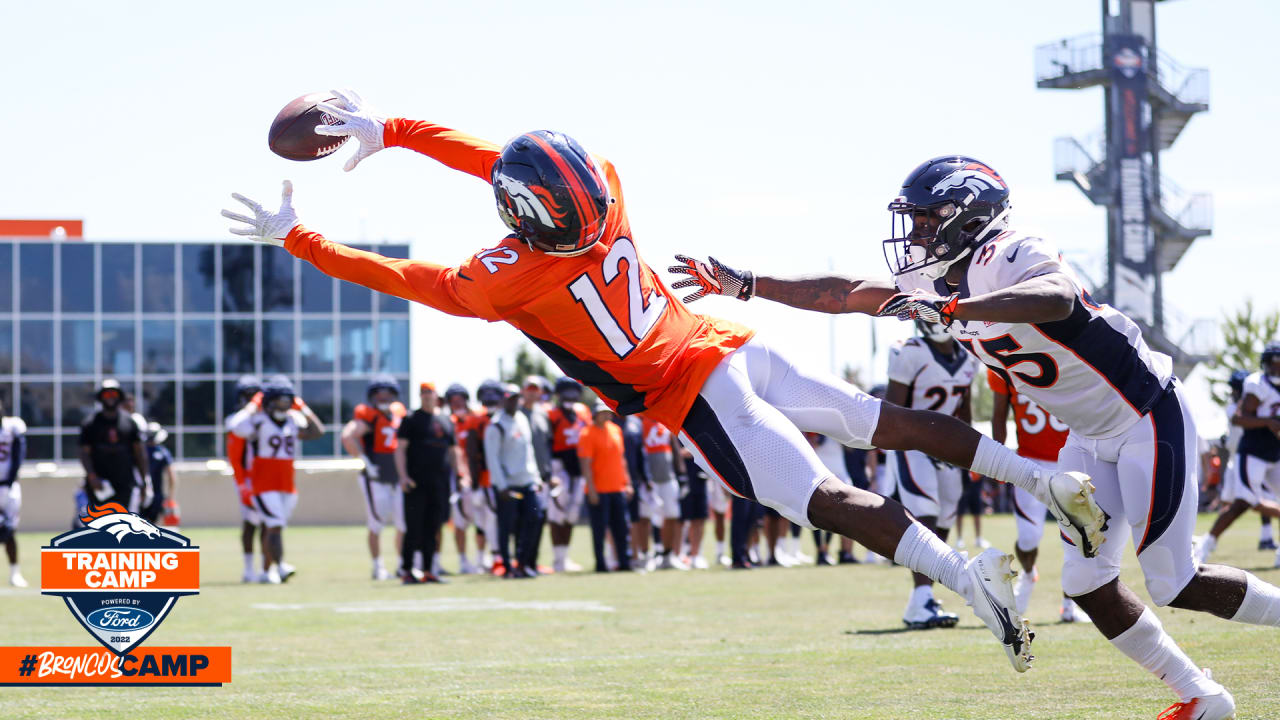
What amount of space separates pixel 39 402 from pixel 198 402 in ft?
15.6

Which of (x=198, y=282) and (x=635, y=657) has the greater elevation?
(x=198, y=282)

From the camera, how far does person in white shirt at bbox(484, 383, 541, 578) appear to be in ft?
51.4

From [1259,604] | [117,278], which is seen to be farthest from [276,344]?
[1259,604]

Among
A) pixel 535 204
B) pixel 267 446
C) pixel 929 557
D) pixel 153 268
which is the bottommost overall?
pixel 267 446

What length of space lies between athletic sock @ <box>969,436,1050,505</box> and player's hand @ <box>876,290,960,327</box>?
65 centimetres

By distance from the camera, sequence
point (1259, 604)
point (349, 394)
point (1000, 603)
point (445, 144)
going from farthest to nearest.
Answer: point (349, 394), point (445, 144), point (1259, 604), point (1000, 603)

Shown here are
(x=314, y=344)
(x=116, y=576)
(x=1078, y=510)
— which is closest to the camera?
(x=1078, y=510)

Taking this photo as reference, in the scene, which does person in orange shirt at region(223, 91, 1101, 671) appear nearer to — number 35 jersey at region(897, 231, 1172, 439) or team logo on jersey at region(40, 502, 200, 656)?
number 35 jersey at region(897, 231, 1172, 439)

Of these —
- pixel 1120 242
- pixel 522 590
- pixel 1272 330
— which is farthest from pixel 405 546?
pixel 1272 330

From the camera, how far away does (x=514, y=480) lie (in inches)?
619

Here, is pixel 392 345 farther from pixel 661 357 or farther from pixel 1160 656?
pixel 1160 656

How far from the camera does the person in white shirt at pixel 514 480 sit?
616 inches

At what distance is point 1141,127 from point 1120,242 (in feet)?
11.4

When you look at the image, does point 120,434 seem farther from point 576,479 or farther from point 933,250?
point 933,250
